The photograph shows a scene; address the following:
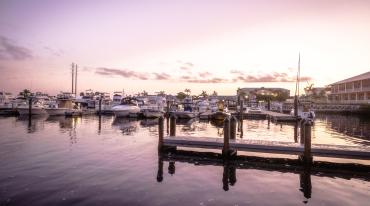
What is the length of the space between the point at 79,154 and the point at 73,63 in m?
72.6

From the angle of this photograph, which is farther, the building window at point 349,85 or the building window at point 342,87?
the building window at point 342,87

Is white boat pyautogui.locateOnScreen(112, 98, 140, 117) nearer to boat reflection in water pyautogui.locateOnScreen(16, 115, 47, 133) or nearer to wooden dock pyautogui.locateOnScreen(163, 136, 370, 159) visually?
boat reflection in water pyautogui.locateOnScreen(16, 115, 47, 133)

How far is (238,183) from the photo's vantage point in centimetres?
1276

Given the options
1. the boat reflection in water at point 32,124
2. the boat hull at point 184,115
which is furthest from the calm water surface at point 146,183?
the boat hull at point 184,115

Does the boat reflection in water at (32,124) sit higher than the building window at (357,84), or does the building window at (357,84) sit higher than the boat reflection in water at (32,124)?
the building window at (357,84)

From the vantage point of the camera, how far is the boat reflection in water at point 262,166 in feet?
44.1

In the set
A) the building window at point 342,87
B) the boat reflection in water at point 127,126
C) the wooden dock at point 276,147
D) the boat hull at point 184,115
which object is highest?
the building window at point 342,87

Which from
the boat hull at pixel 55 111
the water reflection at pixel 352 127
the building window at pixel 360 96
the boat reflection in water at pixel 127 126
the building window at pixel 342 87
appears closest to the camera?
the boat reflection in water at pixel 127 126

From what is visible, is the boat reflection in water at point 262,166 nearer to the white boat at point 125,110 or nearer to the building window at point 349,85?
the white boat at point 125,110

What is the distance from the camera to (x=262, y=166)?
1577cm

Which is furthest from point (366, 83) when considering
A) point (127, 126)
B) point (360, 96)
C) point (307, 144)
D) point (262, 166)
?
point (262, 166)

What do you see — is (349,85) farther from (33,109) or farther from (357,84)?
Result: (33,109)

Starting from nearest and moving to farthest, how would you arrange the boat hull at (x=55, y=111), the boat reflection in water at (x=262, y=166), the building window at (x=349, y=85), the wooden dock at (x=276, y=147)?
the boat reflection in water at (x=262, y=166) → the wooden dock at (x=276, y=147) → the boat hull at (x=55, y=111) → the building window at (x=349, y=85)

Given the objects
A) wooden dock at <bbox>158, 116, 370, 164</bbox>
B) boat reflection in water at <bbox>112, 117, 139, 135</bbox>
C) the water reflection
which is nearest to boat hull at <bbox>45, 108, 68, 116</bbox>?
boat reflection in water at <bbox>112, 117, 139, 135</bbox>
